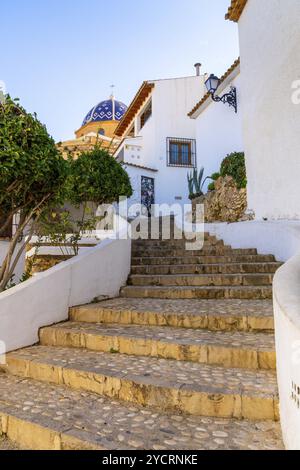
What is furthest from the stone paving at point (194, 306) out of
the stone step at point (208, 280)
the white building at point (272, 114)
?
the white building at point (272, 114)

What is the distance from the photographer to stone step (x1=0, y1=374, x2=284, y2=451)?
2000mm

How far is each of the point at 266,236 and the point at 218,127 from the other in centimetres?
774

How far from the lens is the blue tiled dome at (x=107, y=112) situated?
32062 mm

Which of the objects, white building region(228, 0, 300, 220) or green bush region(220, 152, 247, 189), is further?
green bush region(220, 152, 247, 189)

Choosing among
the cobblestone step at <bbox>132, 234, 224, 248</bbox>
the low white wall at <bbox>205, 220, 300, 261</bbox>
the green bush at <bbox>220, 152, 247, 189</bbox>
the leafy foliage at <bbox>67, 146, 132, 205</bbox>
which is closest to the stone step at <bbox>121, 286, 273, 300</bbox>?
the low white wall at <bbox>205, 220, 300, 261</bbox>

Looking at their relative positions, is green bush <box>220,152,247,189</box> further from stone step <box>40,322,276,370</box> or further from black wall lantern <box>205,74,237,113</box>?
stone step <box>40,322,276,370</box>

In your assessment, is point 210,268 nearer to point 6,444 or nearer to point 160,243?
point 160,243

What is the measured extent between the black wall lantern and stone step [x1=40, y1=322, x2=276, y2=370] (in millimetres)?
9625

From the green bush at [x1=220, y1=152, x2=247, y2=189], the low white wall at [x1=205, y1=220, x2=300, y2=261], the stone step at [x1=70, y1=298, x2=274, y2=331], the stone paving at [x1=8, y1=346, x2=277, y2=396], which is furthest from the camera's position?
the green bush at [x1=220, y1=152, x2=247, y2=189]

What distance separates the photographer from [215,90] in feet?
36.4

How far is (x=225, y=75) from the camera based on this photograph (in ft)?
36.8

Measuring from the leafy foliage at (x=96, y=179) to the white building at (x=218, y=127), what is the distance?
172 inches
